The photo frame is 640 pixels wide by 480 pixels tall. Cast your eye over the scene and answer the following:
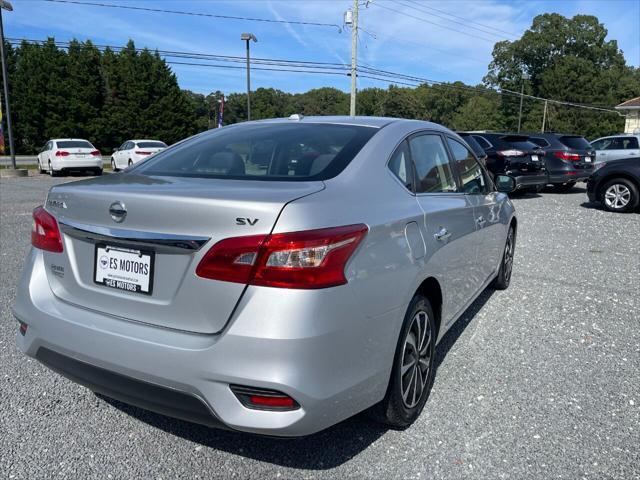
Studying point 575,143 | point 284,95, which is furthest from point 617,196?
point 284,95

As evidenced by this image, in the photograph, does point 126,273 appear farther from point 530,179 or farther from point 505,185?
point 530,179

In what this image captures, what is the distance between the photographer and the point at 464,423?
2887 mm

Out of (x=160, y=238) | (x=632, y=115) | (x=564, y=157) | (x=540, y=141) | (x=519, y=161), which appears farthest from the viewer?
(x=632, y=115)

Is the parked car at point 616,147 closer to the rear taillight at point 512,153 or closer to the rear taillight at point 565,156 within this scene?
the rear taillight at point 565,156

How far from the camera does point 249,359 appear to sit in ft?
6.50

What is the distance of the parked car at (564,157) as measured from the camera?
48.6 feet

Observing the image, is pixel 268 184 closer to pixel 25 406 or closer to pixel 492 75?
pixel 25 406

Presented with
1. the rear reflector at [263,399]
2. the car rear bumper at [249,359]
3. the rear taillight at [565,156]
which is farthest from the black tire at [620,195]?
the rear reflector at [263,399]

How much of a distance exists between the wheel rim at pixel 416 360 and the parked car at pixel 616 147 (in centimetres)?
1561

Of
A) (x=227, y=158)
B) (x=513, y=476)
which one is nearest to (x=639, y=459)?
(x=513, y=476)

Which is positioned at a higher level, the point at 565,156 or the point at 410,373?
the point at 565,156

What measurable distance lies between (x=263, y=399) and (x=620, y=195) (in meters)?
12.0

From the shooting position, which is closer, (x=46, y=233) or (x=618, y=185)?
(x=46, y=233)

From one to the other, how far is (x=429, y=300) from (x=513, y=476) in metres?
0.99
